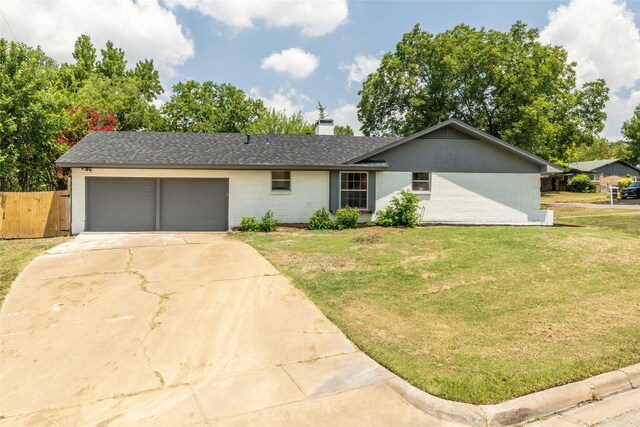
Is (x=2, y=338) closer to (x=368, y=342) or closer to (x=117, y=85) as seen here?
(x=368, y=342)

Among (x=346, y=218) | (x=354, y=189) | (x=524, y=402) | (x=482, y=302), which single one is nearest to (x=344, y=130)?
(x=354, y=189)

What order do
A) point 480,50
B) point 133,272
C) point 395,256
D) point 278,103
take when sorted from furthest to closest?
point 278,103
point 480,50
point 395,256
point 133,272

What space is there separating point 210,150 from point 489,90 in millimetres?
25887

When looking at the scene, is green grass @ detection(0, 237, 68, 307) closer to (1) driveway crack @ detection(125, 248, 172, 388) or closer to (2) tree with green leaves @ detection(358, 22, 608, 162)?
(1) driveway crack @ detection(125, 248, 172, 388)

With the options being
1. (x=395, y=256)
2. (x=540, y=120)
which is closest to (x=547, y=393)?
(x=395, y=256)

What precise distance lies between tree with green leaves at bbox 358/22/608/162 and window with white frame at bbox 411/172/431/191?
53.4 feet

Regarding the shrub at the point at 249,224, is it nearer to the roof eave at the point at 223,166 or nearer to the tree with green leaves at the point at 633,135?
the roof eave at the point at 223,166

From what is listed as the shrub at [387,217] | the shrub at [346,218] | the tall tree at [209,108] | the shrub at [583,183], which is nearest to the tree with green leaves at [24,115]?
the shrub at [346,218]

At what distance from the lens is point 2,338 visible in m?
5.73

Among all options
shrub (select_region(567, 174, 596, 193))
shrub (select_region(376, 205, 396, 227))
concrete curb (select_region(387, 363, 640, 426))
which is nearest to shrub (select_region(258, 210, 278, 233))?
shrub (select_region(376, 205, 396, 227))

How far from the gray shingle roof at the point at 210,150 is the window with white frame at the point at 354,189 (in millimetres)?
749

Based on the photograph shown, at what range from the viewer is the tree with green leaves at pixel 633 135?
57.4 metres

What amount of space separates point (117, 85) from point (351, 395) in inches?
1472

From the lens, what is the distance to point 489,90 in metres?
33.8
